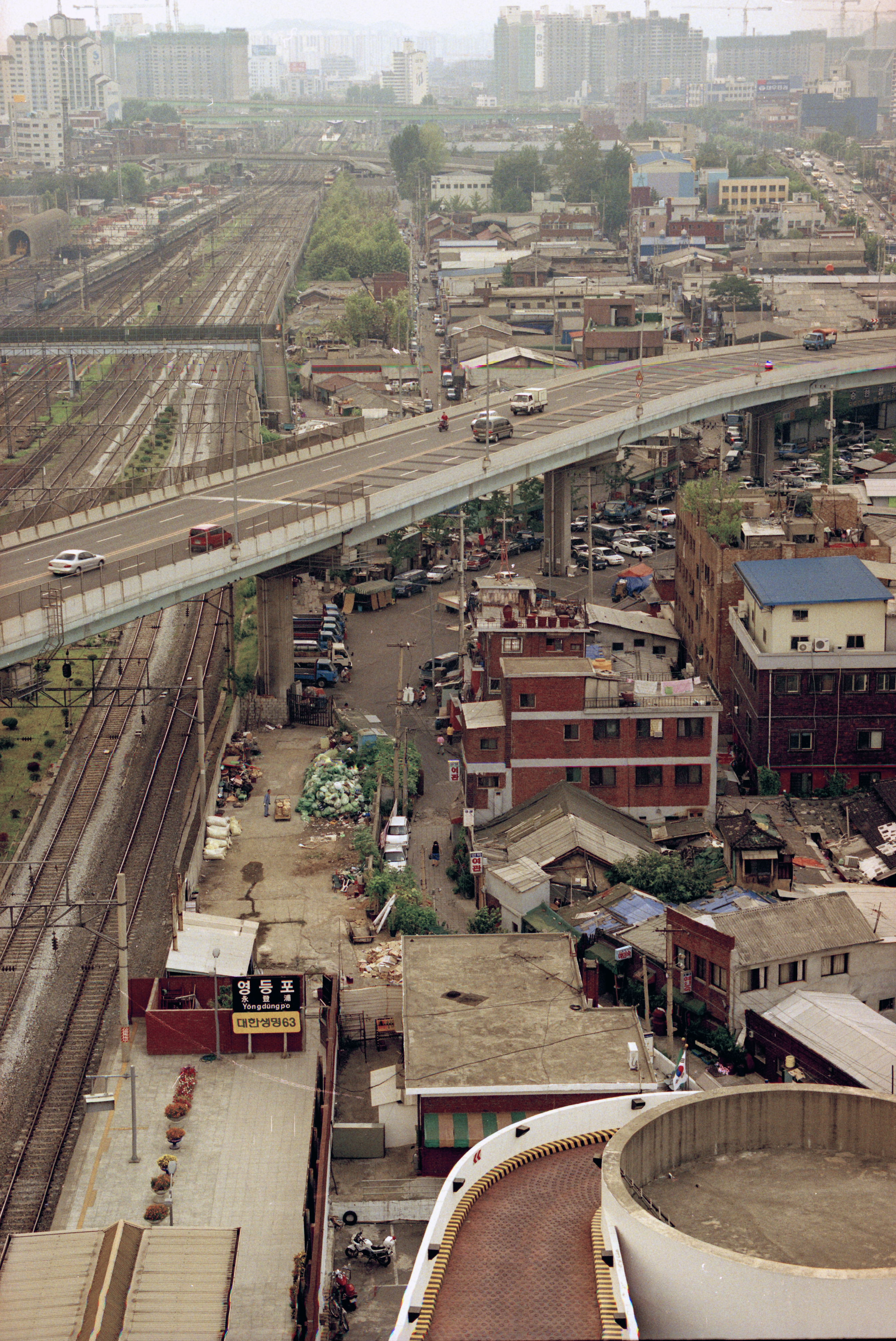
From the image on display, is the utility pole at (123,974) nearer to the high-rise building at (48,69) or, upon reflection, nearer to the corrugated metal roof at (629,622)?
the corrugated metal roof at (629,622)

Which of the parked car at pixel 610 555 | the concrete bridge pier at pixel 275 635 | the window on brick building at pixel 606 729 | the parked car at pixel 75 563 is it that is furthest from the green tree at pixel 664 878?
the parked car at pixel 610 555

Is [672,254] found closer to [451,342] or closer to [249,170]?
[451,342]

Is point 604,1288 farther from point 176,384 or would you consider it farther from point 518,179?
point 518,179

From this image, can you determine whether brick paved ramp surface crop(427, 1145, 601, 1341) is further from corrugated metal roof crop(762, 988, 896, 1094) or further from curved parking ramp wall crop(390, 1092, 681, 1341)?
corrugated metal roof crop(762, 988, 896, 1094)

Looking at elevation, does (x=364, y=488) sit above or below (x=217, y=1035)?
above

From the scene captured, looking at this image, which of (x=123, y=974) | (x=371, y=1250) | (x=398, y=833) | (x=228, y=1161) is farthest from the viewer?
(x=398, y=833)

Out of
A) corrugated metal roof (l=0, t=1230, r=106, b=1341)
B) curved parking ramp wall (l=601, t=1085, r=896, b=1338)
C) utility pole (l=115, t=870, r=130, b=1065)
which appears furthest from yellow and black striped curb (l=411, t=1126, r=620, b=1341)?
utility pole (l=115, t=870, r=130, b=1065)

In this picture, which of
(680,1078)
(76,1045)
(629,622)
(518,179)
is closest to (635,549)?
(629,622)
